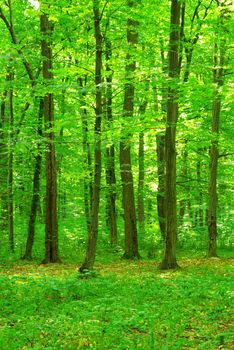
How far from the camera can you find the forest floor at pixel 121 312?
5242 mm

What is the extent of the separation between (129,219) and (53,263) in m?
3.21

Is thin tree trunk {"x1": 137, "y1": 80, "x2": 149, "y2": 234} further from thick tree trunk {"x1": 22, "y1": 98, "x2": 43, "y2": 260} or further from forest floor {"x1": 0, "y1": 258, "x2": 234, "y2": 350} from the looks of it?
forest floor {"x1": 0, "y1": 258, "x2": 234, "y2": 350}

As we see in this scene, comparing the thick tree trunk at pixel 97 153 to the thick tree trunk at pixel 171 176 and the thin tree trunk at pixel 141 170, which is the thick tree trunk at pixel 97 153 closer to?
the thick tree trunk at pixel 171 176

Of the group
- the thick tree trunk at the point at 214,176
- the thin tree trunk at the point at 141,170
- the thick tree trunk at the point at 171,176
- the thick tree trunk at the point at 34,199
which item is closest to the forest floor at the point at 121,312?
the thick tree trunk at the point at 171,176

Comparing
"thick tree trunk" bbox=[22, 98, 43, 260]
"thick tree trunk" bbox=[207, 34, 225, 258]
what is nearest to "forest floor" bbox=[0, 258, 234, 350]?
"thick tree trunk" bbox=[207, 34, 225, 258]

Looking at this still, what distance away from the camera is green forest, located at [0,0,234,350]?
598 cm

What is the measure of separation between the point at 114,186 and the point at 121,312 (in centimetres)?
626

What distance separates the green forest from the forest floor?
0.09 ft

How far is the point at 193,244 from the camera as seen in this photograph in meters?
19.0

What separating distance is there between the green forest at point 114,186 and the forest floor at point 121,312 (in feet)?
0.09

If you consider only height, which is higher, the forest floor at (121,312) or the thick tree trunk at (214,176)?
the thick tree trunk at (214,176)

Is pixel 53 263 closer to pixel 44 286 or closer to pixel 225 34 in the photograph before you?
pixel 44 286

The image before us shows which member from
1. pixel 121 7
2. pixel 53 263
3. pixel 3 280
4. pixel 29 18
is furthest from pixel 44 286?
pixel 29 18

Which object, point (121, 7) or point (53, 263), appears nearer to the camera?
point (121, 7)
